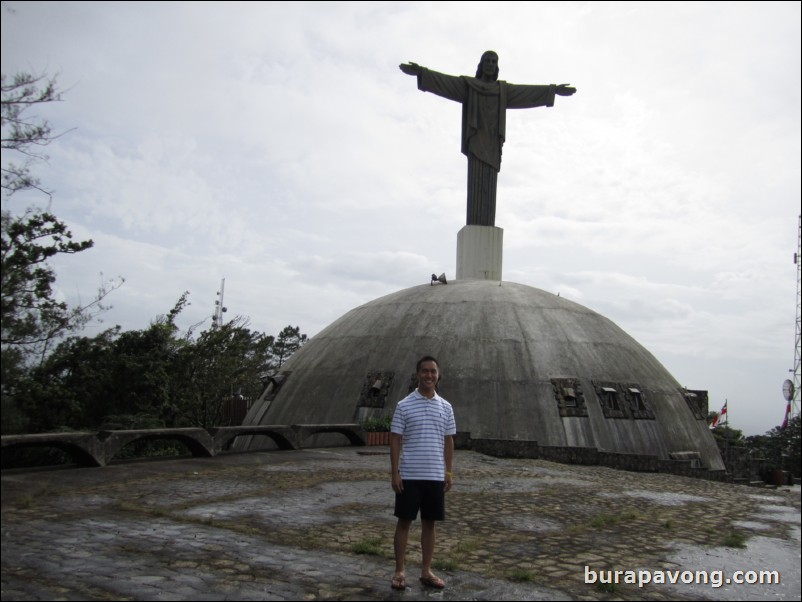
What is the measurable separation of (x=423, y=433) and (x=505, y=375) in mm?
15603

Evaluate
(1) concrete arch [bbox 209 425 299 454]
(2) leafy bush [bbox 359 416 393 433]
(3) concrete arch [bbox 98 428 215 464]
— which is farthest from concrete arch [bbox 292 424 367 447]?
(3) concrete arch [bbox 98 428 215 464]

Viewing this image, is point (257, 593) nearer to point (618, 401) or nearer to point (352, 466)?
point (352, 466)

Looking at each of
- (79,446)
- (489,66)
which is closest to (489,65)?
(489,66)

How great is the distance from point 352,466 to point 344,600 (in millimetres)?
9127

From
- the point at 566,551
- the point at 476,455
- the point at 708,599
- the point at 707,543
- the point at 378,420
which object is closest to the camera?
the point at 708,599

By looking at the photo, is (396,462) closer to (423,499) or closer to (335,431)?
(423,499)

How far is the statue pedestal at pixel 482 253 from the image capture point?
28141mm

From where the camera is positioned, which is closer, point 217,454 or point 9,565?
point 9,565

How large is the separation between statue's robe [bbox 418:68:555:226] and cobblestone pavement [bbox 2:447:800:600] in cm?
1661

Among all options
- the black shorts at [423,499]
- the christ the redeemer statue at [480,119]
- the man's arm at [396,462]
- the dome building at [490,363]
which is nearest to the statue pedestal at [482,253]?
the dome building at [490,363]

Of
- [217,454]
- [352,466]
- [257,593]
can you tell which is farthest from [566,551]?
[217,454]

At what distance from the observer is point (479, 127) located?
93.1ft

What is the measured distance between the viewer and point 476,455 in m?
17.9

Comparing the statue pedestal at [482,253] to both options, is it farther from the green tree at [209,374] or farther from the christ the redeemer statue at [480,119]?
the green tree at [209,374]
